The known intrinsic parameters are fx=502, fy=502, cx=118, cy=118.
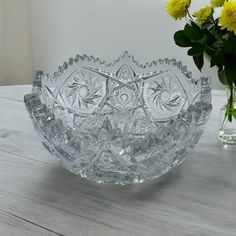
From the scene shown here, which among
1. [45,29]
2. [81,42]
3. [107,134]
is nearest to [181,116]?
[107,134]

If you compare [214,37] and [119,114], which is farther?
[119,114]

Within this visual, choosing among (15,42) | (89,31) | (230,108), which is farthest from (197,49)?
(15,42)

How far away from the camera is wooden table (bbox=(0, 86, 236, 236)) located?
64 centimetres

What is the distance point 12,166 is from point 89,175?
0.20 metres

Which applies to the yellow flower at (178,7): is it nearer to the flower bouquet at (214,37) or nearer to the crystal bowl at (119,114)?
the flower bouquet at (214,37)

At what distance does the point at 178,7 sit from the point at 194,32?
73 millimetres

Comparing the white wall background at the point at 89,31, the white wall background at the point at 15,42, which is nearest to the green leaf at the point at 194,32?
the white wall background at the point at 89,31

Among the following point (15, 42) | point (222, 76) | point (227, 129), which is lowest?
point (15, 42)

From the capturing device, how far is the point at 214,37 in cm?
95

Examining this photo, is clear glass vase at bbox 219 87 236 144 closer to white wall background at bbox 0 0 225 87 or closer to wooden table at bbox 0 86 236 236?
wooden table at bbox 0 86 236 236

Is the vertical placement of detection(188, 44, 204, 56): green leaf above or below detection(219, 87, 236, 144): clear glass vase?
above

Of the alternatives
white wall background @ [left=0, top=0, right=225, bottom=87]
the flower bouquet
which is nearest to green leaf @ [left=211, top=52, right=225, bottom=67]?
the flower bouquet

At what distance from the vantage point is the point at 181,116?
780mm

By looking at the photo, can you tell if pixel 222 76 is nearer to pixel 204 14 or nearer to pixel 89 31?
pixel 204 14
